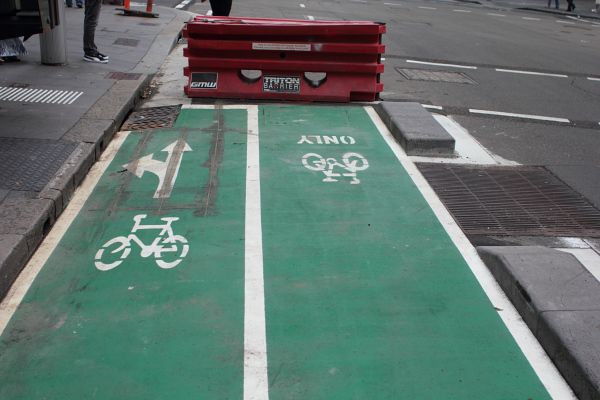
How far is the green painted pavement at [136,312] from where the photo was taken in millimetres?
3824

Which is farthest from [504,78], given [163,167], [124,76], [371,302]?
[371,302]

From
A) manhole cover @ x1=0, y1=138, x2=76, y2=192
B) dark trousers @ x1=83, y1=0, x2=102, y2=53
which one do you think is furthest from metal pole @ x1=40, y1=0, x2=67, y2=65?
manhole cover @ x1=0, y1=138, x2=76, y2=192

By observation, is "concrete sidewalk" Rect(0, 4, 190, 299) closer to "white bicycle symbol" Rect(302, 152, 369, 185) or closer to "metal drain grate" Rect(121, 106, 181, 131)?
"metal drain grate" Rect(121, 106, 181, 131)

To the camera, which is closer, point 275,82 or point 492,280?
point 492,280

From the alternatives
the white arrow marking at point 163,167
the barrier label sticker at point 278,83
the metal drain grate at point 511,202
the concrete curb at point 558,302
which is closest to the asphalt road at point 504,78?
the metal drain grate at point 511,202

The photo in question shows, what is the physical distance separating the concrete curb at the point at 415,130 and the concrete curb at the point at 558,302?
2562mm

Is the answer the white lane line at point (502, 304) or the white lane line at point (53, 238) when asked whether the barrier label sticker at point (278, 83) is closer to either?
the white lane line at point (53, 238)

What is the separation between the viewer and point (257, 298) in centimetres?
469


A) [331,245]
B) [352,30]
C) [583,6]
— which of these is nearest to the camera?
[331,245]

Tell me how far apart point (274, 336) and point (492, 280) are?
1.74m

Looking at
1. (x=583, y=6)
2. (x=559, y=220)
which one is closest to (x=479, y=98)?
(x=559, y=220)

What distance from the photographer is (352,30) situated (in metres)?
9.51

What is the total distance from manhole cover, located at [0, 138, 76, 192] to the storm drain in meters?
1.76

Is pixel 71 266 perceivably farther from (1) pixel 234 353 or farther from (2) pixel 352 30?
(2) pixel 352 30
